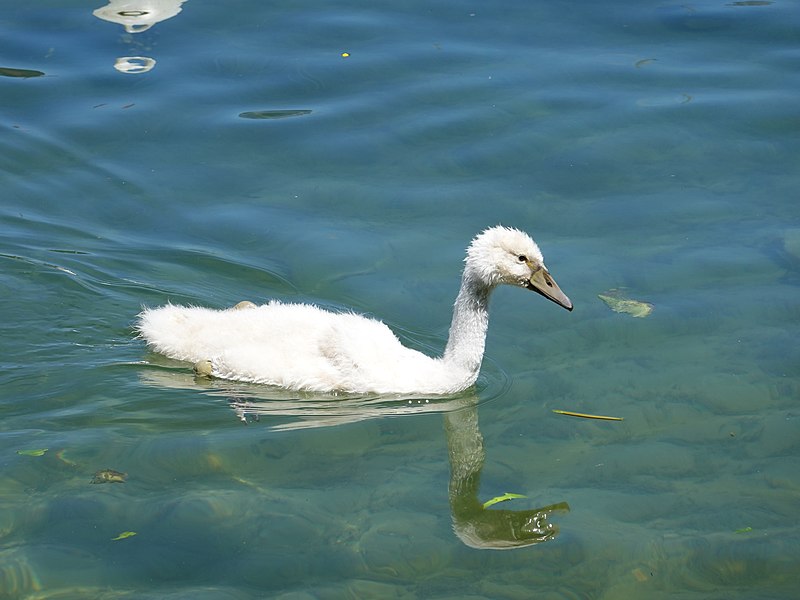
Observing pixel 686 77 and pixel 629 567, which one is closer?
pixel 629 567

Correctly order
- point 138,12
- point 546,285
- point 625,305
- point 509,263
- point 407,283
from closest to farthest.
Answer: point 509,263
point 546,285
point 625,305
point 407,283
point 138,12

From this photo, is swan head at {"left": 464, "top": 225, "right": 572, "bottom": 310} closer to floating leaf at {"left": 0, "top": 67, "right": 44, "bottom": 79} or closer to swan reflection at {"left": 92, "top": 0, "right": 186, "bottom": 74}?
floating leaf at {"left": 0, "top": 67, "right": 44, "bottom": 79}

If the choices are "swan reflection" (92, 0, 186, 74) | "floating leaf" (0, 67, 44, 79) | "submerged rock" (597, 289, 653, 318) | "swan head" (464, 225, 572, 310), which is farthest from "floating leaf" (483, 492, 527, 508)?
"swan reflection" (92, 0, 186, 74)

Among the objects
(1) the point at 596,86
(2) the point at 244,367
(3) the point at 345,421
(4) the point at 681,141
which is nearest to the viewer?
(3) the point at 345,421

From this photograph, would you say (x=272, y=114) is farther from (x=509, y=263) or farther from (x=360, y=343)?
(x=509, y=263)

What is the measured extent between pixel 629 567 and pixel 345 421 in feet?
6.74

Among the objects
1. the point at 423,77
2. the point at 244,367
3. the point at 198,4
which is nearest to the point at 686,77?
the point at 423,77

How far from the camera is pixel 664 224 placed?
32.0 ft

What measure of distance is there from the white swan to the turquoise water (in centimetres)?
15

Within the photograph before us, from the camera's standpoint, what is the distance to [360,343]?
7.61 m

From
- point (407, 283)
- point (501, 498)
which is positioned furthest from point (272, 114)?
point (501, 498)

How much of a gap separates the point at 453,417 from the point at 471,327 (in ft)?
1.91

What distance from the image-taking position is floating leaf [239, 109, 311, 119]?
463 inches

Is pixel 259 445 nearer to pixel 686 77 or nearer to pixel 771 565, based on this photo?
pixel 771 565
